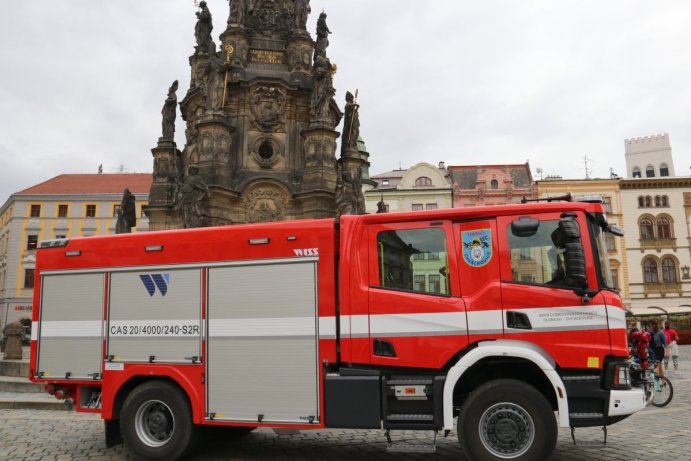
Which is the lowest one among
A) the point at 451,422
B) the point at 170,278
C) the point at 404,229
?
the point at 451,422

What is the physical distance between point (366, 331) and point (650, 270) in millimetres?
46834

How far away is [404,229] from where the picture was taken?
6551 millimetres

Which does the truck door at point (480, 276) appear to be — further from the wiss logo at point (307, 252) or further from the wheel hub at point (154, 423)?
the wheel hub at point (154, 423)

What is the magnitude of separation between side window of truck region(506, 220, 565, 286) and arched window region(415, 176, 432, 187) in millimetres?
42595

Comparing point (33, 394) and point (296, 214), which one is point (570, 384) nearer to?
point (33, 394)

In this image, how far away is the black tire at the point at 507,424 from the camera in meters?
5.76

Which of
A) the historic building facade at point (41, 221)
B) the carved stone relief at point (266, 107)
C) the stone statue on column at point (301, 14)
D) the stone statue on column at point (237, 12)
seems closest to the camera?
the carved stone relief at point (266, 107)

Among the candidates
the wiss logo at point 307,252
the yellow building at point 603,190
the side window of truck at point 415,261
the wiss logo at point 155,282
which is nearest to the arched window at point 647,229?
the yellow building at point 603,190

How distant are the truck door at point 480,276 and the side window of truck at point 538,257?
0.68ft

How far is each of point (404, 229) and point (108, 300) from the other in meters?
4.01

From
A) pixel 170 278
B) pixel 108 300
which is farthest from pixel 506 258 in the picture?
pixel 108 300

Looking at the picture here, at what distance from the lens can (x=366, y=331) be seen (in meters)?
6.36

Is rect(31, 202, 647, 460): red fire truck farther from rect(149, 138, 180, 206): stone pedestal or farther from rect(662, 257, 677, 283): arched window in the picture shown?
rect(662, 257, 677, 283): arched window

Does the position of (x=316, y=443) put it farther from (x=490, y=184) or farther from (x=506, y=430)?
(x=490, y=184)
